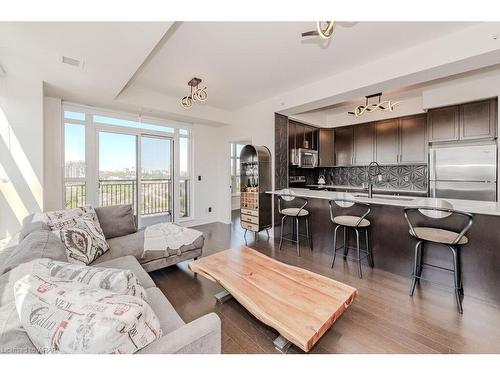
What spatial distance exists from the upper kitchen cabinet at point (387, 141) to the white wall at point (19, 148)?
6354 mm

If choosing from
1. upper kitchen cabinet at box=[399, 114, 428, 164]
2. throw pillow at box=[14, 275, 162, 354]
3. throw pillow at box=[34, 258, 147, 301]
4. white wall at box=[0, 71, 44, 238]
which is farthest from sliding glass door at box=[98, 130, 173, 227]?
upper kitchen cabinet at box=[399, 114, 428, 164]

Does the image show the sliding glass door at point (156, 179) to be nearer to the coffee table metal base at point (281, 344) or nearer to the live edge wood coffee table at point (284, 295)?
the live edge wood coffee table at point (284, 295)

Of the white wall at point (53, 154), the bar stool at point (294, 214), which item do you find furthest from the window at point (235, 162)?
the white wall at point (53, 154)

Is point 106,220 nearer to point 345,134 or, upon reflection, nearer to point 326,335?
point 326,335

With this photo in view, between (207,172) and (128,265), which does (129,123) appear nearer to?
(207,172)

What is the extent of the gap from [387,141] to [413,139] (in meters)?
0.49

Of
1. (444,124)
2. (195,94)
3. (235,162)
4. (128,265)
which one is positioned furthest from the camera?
(235,162)

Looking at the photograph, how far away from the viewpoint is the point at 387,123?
510 cm

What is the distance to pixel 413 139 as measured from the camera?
4723 millimetres

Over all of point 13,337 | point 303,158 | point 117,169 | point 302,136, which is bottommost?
point 13,337

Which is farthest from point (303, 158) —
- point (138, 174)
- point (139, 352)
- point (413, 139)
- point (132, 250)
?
point (139, 352)

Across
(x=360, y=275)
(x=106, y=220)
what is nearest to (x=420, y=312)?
(x=360, y=275)

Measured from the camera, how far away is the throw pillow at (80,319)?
0.77m
